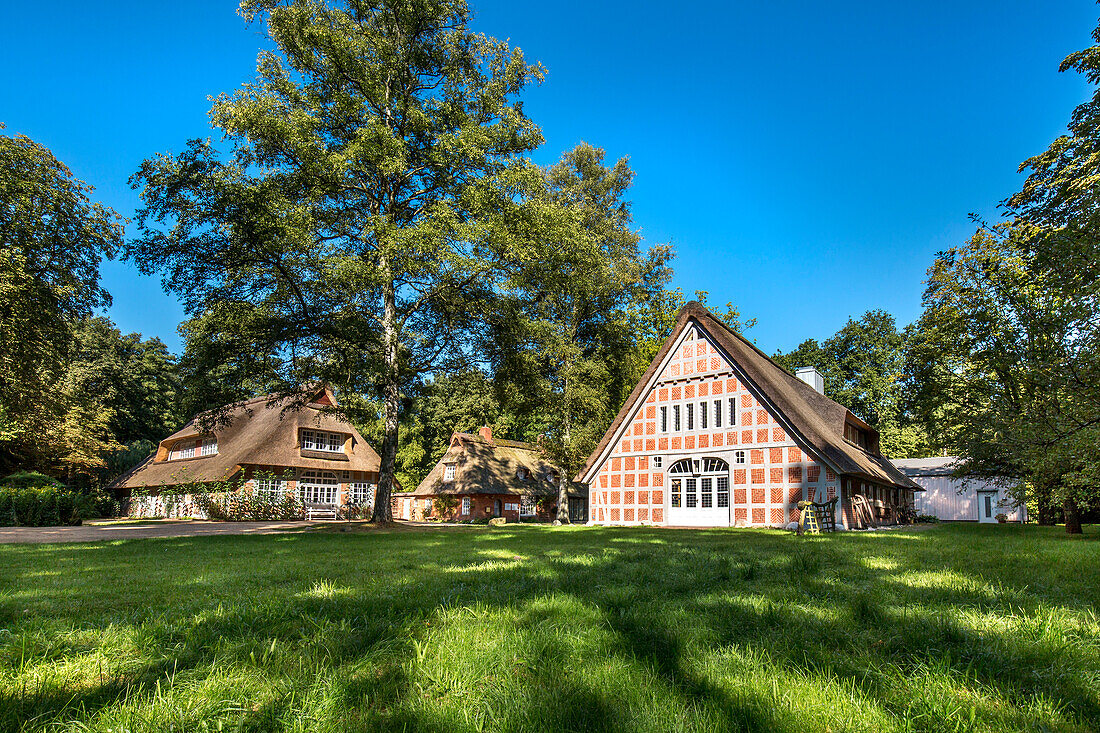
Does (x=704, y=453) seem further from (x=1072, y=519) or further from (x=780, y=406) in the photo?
(x=1072, y=519)

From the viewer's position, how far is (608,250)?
3269 cm

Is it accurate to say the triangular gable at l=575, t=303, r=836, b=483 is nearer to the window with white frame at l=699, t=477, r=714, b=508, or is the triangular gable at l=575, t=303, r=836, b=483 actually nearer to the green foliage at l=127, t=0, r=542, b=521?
the window with white frame at l=699, t=477, r=714, b=508

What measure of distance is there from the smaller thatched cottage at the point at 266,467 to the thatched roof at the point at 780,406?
18221mm

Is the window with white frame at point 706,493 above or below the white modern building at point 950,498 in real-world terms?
above

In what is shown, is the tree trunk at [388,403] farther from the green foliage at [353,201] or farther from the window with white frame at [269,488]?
the window with white frame at [269,488]

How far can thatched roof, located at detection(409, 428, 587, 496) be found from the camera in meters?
41.6

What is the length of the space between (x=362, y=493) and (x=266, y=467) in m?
7.20

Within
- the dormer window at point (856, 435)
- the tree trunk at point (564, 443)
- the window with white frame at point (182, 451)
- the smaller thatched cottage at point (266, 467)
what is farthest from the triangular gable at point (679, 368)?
the window with white frame at point (182, 451)

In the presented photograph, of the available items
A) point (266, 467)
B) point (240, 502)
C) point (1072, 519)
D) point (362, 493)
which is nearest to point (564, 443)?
point (362, 493)

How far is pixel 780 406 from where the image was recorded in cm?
2412

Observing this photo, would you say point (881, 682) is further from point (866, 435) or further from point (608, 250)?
point (866, 435)

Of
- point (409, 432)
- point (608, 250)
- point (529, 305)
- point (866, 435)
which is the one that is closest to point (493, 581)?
point (529, 305)

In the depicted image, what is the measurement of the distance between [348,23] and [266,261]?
914cm

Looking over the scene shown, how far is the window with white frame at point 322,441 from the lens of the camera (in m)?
39.4
